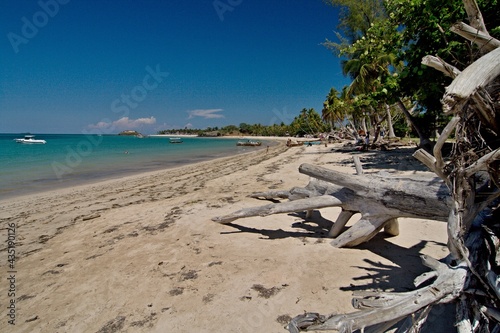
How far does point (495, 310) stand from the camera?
74.4 inches

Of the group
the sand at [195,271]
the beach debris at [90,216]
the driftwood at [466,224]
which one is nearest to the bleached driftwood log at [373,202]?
the sand at [195,271]

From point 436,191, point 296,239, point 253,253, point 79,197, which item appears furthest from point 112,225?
point 436,191

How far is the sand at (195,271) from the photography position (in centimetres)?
298

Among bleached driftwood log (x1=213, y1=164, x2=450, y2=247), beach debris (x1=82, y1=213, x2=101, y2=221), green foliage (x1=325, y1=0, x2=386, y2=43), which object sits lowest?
beach debris (x1=82, y1=213, x2=101, y2=221)

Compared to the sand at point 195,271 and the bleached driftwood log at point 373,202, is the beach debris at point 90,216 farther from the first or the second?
the bleached driftwood log at point 373,202

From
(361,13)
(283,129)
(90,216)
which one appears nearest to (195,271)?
(90,216)

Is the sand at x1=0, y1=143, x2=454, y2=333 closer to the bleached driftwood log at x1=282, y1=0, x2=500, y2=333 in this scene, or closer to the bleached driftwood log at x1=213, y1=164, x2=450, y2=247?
the bleached driftwood log at x1=213, y1=164, x2=450, y2=247

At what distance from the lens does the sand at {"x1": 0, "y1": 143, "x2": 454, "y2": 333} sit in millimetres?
2980

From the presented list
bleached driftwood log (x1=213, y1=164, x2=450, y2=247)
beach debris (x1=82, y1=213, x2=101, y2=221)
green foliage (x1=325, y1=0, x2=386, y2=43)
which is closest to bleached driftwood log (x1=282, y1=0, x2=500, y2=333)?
bleached driftwood log (x1=213, y1=164, x2=450, y2=247)

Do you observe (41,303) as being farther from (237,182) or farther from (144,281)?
(237,182)

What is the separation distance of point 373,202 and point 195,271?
2.83 m

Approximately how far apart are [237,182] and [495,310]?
964 centimetres

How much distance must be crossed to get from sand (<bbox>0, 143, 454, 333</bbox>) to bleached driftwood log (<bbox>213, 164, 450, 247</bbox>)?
348 mm

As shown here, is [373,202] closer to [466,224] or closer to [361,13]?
[466,224]
